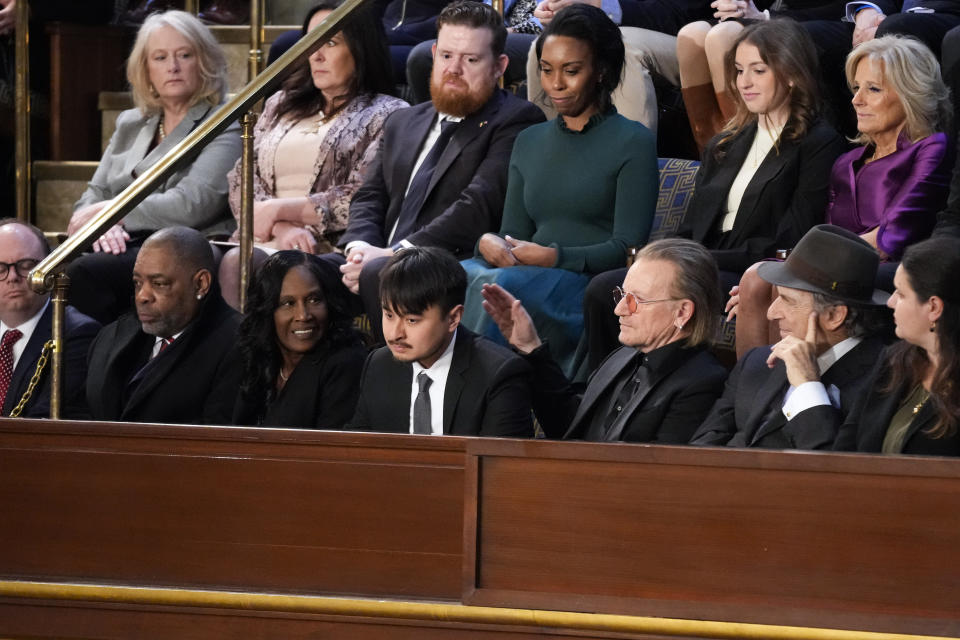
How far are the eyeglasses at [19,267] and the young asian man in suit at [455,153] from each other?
2.79ft

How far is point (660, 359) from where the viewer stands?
3.22m

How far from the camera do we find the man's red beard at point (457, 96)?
14.6 feet

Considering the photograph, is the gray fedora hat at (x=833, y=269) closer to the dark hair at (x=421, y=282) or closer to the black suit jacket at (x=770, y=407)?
the black suit jacket at (x=770, y=407)

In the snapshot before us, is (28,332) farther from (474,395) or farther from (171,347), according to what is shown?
(474,395)

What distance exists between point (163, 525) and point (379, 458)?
45cm

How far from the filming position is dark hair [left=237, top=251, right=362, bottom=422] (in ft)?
12.6

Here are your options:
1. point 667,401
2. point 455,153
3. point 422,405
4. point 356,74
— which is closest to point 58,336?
point 422,405

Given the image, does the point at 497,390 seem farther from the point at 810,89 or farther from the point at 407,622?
the point at 810,89

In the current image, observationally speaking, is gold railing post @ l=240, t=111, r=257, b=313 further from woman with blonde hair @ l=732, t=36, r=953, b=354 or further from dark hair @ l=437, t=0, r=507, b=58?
woman with blonde hair @ l=732, t=36, r=953, b=354

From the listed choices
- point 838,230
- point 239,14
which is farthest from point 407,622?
point 239,14

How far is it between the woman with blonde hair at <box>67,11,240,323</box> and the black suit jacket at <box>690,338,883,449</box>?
2221mm

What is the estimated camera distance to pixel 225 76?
5148 millimetres

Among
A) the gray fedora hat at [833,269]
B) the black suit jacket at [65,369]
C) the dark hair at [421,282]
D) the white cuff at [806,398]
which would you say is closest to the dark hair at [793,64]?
the gray fedora hat at [833,269]

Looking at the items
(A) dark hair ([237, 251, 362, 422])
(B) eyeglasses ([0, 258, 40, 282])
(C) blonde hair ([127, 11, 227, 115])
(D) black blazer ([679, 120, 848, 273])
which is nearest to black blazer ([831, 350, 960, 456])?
(D) black blazer ([679, 120, 848, 273])
